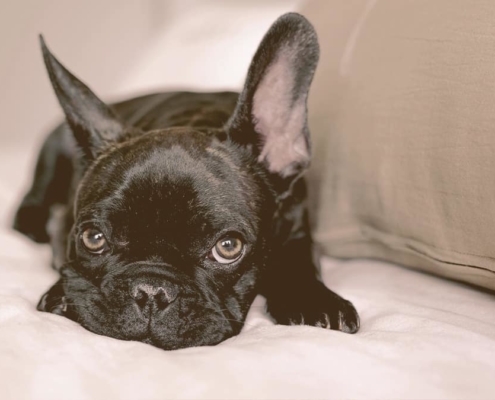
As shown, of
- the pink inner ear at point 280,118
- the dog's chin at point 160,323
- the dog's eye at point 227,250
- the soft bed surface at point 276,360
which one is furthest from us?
the pink inner ear at point 280,118

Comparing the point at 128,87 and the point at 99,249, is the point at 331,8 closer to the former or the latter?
the point at 99,249

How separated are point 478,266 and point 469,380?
0.31m

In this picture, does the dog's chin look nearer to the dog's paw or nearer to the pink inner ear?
the dog's paw

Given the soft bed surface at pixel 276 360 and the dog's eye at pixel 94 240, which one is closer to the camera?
the soft bed surface at pixel 276 360

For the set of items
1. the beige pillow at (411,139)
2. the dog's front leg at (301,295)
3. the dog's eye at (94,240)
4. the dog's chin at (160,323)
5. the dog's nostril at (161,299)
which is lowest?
the dog's front leg at (301,295)

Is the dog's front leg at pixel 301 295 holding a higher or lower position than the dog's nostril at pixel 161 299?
lower

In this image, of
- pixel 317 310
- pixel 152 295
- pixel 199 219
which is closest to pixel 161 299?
pixel 152 295

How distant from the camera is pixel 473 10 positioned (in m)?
1.14

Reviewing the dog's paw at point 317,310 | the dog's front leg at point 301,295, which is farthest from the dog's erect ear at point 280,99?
the dog's paw at point 317,310

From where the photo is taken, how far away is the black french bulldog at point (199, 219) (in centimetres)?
108

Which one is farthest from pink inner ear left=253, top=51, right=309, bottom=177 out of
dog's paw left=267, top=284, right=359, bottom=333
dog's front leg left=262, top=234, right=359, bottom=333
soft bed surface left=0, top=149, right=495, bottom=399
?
soft bed surface left=0, top=149, right=495, bottom=399

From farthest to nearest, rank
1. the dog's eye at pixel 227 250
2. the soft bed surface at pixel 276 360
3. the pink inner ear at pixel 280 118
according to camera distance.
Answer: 1. the pink inner ear at pixel 280 118
2. the dog's eye at pixel 227 250
3. the soft bed surface at pixel 276 360

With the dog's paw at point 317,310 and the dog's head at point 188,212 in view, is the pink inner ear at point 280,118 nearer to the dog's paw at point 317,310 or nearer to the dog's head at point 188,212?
the dog's head at point 188,212

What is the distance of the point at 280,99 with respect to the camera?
1356mm
